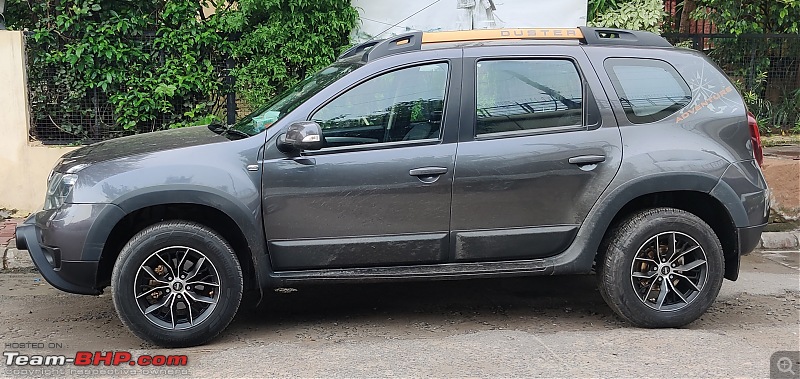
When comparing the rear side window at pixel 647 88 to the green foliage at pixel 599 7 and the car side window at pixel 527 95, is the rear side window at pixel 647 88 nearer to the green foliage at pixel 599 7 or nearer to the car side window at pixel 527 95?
the car side window at pixel 527 95

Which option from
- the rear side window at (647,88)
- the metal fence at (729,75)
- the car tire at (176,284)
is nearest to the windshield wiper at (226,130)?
the car tire at (176,284)

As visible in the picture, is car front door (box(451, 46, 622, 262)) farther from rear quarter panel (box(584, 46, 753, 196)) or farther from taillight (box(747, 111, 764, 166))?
taillight (box(747, 111, 764, 166))

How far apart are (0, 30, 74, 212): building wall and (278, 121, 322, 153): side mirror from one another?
467 cm

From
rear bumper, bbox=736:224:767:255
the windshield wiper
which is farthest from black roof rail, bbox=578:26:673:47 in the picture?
the windshield wiper

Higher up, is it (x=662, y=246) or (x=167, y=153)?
(x=167, y=153)

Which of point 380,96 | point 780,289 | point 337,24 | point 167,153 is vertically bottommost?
point 780,289

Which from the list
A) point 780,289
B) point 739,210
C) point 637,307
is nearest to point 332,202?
point 637,307

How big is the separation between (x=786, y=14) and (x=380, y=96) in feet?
22.3

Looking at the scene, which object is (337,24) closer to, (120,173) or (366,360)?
(120,173)

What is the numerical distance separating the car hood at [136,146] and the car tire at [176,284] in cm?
53

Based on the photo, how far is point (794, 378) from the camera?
411 cm

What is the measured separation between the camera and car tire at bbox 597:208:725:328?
4773 mm

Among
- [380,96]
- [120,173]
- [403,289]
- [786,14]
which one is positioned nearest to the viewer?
[120,173]

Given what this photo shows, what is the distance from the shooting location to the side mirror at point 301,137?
4.42 m
